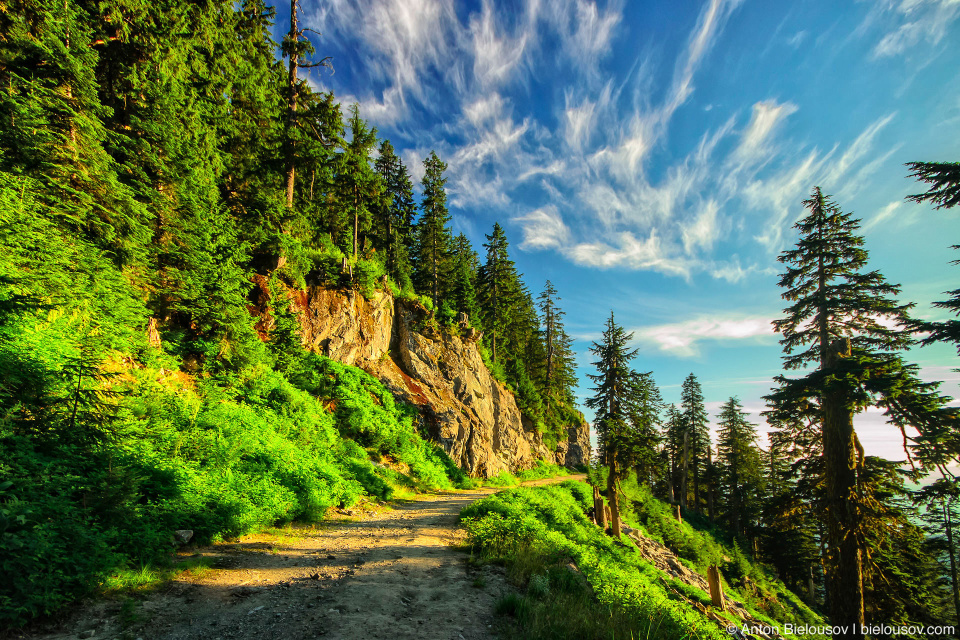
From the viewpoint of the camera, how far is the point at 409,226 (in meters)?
40.5

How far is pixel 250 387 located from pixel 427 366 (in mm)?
15335

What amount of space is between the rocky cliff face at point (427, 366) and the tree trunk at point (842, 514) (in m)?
18.0

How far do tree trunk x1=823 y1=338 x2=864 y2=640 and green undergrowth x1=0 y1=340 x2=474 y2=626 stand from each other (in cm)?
1579

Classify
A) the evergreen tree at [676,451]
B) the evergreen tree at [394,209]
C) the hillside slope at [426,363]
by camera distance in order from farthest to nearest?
the evergreen tree at [676,451], the evergreen tree at [394,209], the hillside slope at [426,363]

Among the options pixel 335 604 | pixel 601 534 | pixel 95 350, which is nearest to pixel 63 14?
pixel 95 350

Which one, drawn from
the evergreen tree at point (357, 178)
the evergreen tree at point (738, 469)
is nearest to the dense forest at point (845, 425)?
the evergreen tree at point (738, 469)

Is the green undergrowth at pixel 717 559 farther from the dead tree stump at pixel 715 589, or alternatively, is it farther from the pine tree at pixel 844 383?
the pine tree at pixel 844 383

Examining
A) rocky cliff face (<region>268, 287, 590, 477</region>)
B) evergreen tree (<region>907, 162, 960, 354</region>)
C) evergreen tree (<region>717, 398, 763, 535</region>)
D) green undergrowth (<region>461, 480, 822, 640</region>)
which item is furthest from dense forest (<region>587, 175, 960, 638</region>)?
evergreen tree (<region>717, 398, 763, 535</region>)

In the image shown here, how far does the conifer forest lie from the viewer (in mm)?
4953

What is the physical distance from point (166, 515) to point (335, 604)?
352 cm

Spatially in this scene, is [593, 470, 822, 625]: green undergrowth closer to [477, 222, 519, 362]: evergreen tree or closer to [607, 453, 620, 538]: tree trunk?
[607, 453, 620, 538]: tree trunk

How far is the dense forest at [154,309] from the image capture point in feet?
15.6

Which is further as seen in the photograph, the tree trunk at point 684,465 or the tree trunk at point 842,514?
the tree trunk at point 684,465

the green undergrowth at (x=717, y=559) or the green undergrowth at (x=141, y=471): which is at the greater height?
the green undergrowth at (x=141, y=471)
